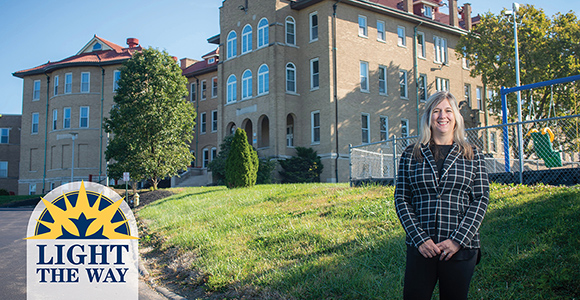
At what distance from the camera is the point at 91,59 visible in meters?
44.5

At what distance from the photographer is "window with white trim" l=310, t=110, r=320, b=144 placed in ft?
99.1

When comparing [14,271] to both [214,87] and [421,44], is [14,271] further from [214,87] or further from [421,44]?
[214,87]

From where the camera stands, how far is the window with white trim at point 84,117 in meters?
43.5

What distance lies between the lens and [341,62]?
29828mm

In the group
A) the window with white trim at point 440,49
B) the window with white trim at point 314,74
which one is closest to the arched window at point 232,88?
the window with white trim at point 314,74

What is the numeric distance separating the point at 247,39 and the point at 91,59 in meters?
19.4

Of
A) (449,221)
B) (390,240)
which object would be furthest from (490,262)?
(449,221)

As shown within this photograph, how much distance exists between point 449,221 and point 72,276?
609 cm

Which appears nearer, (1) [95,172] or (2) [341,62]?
(2) [341,62]

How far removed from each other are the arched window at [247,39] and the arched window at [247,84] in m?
1.64

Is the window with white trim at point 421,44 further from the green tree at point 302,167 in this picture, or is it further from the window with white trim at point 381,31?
the green tree at point 302,167

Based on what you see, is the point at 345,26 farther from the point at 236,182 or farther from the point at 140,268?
the point at 140,268

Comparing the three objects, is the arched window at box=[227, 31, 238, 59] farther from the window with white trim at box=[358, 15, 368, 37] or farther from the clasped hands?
the clasped hands

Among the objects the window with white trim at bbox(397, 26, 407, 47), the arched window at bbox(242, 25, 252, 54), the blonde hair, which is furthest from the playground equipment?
the arched window at bbox(242, 25, 252, 54)
